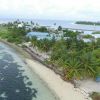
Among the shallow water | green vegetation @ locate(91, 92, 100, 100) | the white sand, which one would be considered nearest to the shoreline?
the white sand

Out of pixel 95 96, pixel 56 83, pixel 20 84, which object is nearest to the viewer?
pixel 95 96

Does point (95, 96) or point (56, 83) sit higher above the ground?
point (95, 96)

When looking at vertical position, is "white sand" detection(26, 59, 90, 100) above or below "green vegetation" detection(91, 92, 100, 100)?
below

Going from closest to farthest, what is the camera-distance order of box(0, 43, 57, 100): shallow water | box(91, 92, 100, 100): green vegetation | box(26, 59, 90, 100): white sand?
box(91, 92, 100, 100): green vegetation
box(0, 43, 57, 100): shallow water
box(26, 59, 90, 100): white sand

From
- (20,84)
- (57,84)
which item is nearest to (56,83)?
(57,84)

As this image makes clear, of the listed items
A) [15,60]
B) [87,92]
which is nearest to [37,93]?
[87,92]

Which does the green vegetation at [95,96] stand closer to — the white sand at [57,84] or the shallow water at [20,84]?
the white sand at [57,84]

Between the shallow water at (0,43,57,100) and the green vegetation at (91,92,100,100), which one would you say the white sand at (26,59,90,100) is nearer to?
the shallow water at (0,43,57,100)

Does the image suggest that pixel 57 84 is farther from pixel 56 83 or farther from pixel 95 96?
pixel 95 96
